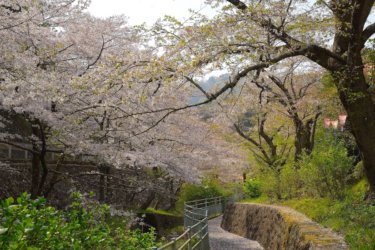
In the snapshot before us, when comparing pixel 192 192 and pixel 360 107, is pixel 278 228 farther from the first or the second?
pixel 192 192

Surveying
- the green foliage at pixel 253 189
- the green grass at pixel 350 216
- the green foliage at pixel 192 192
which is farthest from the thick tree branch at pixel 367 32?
the green foliage at pixel 253 189

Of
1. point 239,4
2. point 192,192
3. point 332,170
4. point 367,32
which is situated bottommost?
point 192,192

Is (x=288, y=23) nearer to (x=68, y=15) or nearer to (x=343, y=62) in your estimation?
(x=343, y=62)

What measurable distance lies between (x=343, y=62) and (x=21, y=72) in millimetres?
7029

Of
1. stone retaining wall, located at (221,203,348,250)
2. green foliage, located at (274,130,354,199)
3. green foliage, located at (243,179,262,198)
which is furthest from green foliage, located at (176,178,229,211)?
green foliage, located at (274,130,354,199)

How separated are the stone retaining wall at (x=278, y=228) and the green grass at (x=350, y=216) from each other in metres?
0.23

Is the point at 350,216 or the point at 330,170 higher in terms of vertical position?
the point at 330,170

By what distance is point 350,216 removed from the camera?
28.8 feet

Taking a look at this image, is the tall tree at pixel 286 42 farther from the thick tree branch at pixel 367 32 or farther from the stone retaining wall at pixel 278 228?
the stone retaining wall at pixel 278 228

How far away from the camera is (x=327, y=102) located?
15938mm

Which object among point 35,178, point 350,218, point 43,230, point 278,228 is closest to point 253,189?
point 278,228

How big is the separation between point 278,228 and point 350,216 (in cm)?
435

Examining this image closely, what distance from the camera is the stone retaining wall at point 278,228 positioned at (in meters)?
8.00

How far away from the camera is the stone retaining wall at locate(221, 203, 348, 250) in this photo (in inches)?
315
